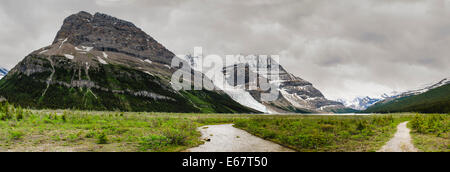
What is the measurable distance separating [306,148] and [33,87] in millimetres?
246254

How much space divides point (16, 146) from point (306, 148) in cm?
2632
